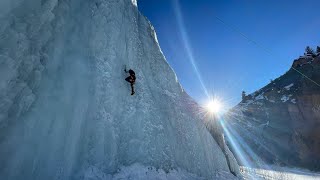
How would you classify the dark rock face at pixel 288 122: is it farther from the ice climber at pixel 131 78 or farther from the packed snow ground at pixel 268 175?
the ice climber at pixel 131 78

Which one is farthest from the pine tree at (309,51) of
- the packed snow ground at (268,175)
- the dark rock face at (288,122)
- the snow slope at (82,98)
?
the snow slope at (82,98)

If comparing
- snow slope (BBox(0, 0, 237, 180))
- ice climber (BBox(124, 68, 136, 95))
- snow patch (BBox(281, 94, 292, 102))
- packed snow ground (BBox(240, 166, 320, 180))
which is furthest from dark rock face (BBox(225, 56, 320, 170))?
ice climber (BBox(124, 68, 136, 95))

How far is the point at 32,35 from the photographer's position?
7.54m

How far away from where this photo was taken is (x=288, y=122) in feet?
216

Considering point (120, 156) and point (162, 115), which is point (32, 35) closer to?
point (120, 156)

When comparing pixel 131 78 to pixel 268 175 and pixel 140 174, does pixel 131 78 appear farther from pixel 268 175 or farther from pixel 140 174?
pixel 268 175

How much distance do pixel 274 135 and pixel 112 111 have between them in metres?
64.6

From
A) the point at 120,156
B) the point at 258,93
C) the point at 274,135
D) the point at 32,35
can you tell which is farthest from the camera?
the point at 258,93

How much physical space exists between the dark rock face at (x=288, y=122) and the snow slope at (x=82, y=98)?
1974 inches

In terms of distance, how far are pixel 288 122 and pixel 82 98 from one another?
216ft

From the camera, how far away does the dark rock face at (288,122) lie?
58344 mm

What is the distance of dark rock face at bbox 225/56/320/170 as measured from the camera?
191 ft

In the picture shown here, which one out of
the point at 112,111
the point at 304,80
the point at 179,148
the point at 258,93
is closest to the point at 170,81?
the point at 179,148

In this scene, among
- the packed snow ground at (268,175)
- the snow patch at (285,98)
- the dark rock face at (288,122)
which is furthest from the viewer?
the snow patch at (285,98)
